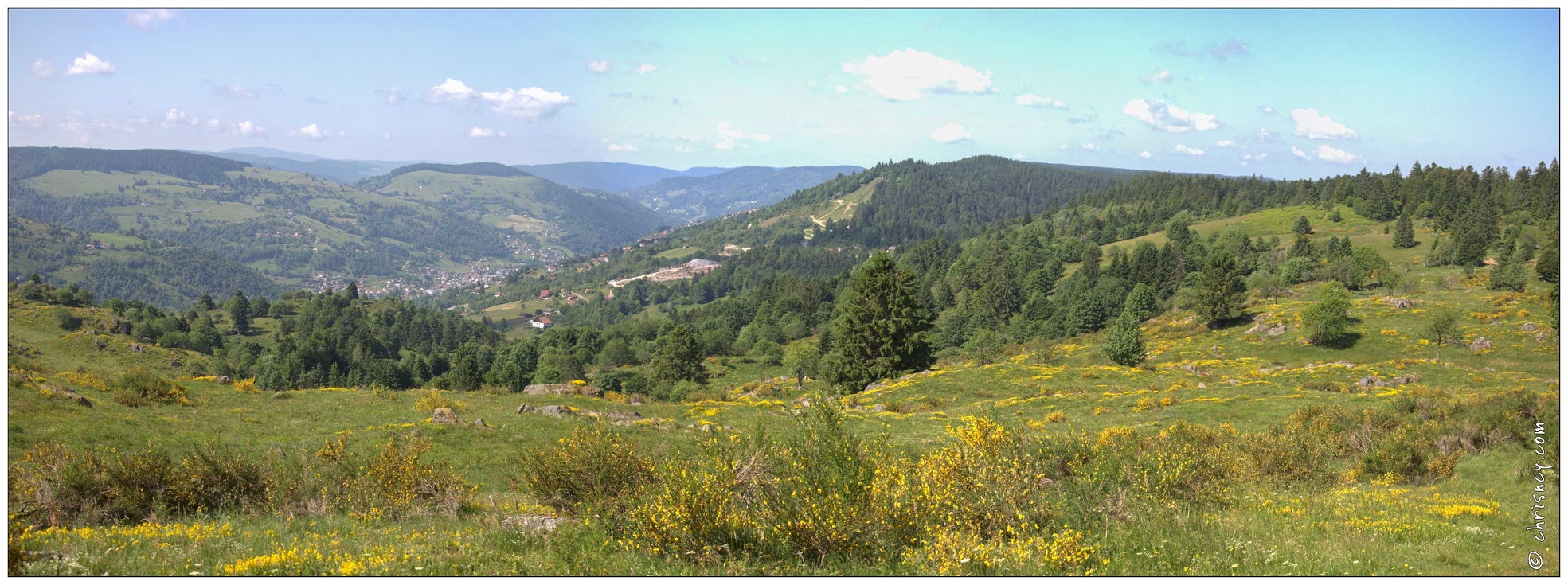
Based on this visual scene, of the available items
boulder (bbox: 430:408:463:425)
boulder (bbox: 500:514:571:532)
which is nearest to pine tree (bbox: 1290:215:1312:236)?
boulder (bbox: 430:408:463:425)

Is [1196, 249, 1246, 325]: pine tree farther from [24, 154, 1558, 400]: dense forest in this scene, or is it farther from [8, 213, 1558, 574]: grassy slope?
[8, 213, 1558, 574]: grassy slope

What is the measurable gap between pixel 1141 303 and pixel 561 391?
2965 inches

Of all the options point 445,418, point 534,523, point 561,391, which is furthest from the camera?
point 561,391

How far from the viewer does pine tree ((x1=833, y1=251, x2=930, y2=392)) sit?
4394cm

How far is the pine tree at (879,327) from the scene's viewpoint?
43.9 meters

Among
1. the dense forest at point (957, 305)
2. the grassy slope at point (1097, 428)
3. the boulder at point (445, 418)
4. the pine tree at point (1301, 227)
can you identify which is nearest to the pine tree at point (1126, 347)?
the dense forest at point (957, 305)

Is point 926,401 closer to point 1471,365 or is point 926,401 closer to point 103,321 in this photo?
point 1471,365

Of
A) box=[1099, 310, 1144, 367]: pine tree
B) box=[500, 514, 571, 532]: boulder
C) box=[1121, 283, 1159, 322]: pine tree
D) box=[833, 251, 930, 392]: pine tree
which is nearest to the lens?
box=[500, 514, 571, 532]: boulder

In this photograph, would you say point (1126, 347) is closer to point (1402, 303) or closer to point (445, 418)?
point (1402, 303)

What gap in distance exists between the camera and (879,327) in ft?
145

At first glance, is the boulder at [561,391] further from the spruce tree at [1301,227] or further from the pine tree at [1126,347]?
the spruce tree at [1301,227]

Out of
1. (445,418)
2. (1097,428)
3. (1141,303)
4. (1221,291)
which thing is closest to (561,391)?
(445,418)

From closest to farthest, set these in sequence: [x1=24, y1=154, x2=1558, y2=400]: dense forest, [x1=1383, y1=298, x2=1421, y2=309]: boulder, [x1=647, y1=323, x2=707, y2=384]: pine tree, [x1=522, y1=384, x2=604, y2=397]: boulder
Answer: [x1=522, y1=384, x2=604, y2=397]: boulder < [x1=24, y1=154, x2=1558, y2=400]: dense forest < [x1=1383, y1=298, x2=1421, y2=309]: boulder < [x1=647, y1=323, x2=707, y2=384]: pine tree

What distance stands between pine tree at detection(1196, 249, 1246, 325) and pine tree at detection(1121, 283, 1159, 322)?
20554 mm
